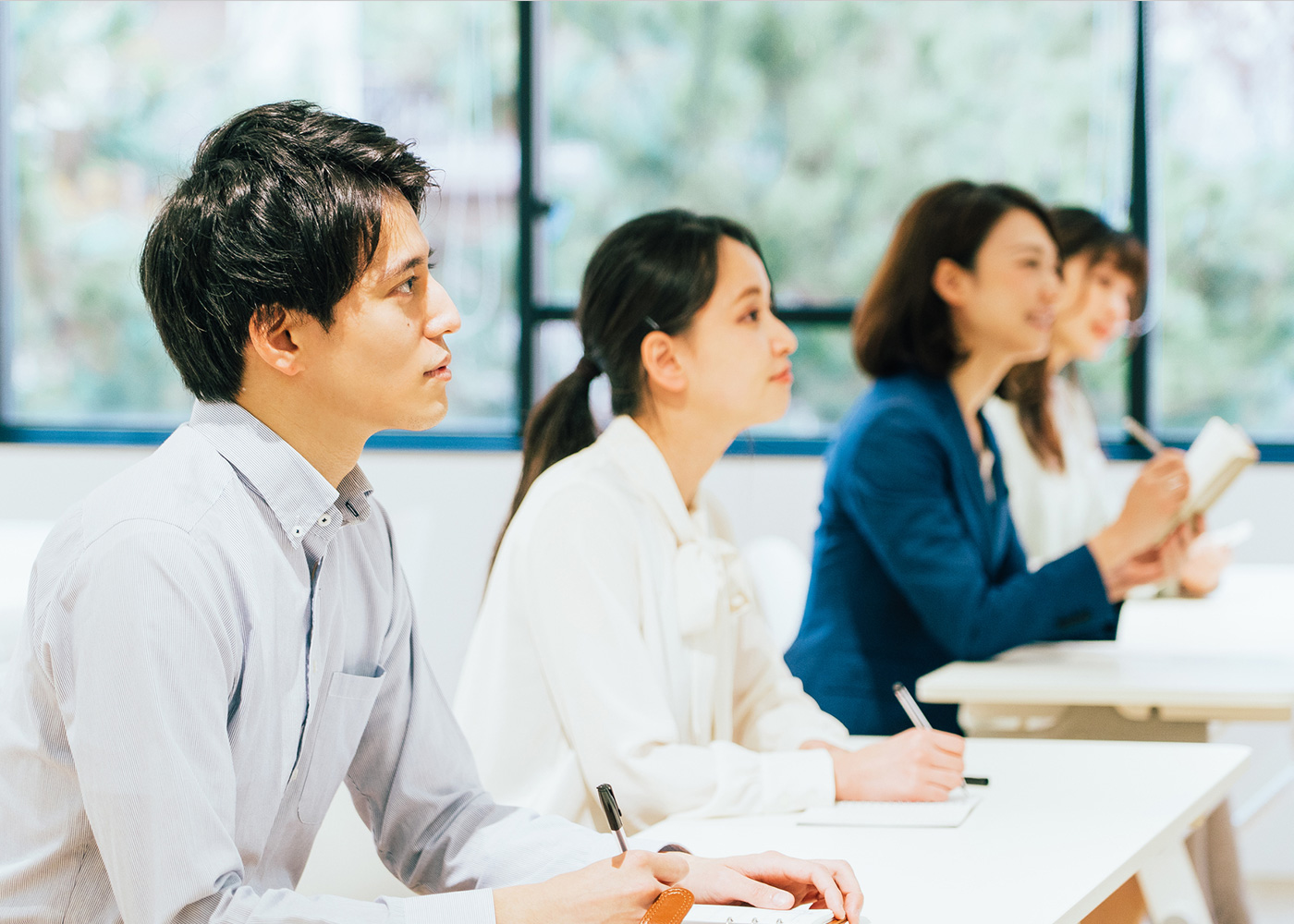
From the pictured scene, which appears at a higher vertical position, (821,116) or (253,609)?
(821,116)

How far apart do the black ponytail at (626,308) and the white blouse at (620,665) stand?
4.6 inches

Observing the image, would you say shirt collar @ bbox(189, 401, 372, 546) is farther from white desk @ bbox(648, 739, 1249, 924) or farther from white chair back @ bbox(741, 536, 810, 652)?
white chair back @ bbox(741, 536, 810, 652)

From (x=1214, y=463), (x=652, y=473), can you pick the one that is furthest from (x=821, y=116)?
(x=652, y=473)

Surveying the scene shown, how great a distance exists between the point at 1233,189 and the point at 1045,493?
1.35m

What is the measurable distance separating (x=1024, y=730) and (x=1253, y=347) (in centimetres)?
190

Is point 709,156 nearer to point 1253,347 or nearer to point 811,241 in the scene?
point 811,241

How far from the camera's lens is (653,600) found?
157cm

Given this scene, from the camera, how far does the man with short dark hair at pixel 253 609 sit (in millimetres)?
850

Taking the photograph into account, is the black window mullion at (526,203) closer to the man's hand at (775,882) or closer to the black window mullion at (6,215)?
the black window mullion at (6,215)

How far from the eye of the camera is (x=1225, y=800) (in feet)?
7.93

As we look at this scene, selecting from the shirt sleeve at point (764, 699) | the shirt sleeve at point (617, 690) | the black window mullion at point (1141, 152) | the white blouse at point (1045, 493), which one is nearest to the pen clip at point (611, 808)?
the shirt sleeve at point (617, 690)

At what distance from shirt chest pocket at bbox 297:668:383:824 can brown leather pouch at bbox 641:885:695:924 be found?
30 centimetres

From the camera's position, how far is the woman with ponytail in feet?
4.62

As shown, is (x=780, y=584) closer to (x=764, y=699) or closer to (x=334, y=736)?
(x=764, y=699)
